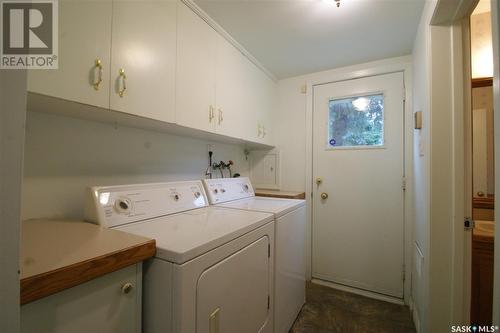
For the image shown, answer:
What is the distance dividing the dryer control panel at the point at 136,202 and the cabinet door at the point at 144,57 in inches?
16.6

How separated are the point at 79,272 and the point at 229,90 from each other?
62.2 inches

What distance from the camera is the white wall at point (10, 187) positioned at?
372 millimetres

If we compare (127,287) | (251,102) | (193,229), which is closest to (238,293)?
(193,229)

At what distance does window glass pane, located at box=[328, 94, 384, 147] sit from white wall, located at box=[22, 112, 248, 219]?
1.77 m

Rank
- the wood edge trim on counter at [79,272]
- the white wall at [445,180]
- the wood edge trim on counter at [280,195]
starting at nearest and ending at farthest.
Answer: the wood edge trim on counter at [79,272] < the white wall at [445,180] < the wood edge trim on counter at [280,195]

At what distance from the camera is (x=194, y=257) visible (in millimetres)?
789

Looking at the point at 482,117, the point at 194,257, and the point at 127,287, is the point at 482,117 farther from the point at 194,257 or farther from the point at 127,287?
the point at 127,287

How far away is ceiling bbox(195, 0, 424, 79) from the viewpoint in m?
1.48

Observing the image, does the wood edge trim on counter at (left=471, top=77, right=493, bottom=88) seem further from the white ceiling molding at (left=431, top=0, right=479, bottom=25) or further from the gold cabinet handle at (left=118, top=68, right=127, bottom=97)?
the gold cabinet handle at (left=118, top=68, right=127, bottom=97)

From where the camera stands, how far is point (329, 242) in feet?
7.92

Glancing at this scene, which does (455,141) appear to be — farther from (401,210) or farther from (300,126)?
(300,126)

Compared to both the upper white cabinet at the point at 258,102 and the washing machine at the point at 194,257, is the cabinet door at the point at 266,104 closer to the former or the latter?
the upper white cabinet at the point at 258,102

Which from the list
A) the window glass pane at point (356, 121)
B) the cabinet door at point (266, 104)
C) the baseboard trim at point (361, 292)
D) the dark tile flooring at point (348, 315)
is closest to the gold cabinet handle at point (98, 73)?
the cabinet door at point (266, 104)

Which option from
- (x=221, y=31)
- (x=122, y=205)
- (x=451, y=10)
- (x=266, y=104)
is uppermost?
→ (x=221, y=31)
